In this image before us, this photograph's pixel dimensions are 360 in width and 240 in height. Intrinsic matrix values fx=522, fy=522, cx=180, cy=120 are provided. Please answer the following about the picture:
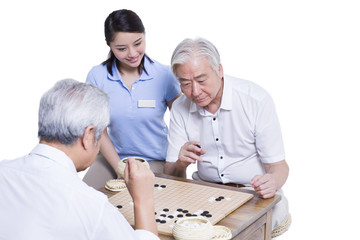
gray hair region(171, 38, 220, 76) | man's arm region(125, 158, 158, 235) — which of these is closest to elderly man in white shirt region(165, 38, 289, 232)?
gray hair region(171, 38, 220, 76)

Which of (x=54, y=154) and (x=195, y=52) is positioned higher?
(x=195, y=52)

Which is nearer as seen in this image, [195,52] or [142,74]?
[195,52]

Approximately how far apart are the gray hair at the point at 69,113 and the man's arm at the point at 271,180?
1.14 m

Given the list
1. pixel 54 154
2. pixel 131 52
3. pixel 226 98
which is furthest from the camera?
pixel 131 52

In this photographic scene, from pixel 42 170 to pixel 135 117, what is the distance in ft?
6.09

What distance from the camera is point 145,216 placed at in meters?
2.34

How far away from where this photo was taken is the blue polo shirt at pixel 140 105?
3.83 metres

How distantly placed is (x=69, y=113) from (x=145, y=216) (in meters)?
0.60

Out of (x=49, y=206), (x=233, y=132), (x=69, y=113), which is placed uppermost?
(x=69, y=113)

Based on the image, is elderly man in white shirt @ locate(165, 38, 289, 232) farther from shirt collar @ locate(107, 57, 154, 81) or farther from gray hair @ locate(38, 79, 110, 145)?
gray hair @ locate(38, 79, 110, 145)

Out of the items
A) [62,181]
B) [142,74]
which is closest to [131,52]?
[142,74]

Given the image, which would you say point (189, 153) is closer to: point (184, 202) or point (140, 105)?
point (184, 202)

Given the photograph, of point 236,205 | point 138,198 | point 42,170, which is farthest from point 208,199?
point 42,170

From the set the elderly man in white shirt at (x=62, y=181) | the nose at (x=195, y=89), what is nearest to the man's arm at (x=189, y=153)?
the nose at (x=195, y=89)
